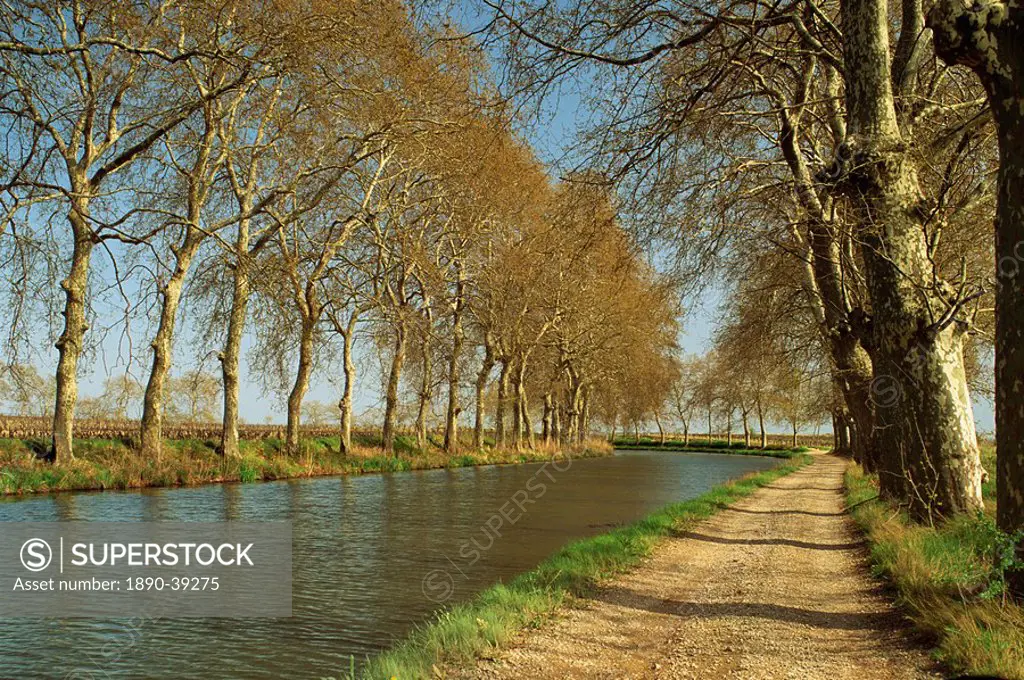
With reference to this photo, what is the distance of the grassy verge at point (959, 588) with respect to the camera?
193 inches

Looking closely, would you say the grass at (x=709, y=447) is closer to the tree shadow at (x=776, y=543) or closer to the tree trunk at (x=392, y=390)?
the tree trunk at (x=392, y=390)

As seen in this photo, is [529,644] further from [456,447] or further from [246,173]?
[456,447]

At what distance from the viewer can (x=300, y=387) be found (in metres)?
28.0

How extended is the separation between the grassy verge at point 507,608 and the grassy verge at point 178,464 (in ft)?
41.8

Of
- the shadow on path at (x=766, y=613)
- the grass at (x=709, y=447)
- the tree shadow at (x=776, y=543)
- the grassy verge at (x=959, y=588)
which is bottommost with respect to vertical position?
the grass at (x=709, y=447)

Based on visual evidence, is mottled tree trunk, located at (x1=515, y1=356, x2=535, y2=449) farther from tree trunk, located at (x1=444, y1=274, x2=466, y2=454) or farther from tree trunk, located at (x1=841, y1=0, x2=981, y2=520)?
tree trunk, located at (x1=841, y1=0, x2=981, y2=520)

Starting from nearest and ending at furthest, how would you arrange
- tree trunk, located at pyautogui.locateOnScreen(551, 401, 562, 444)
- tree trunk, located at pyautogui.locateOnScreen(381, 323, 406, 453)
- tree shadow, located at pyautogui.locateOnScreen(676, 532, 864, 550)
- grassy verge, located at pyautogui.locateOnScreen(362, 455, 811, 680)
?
grassy verge, located at pyautogui.locateOnScreen(362, 455, 811, 680)
tree shadow, located at pyautogui.locateOnScreen(676, 532, 864, 550)
tree trunk, located at pyautogui.locateOnScreen(381, 323, 406, 453)
tree trunk, located at pyautogui.locateOnScreen(551, 401, 562, 444)

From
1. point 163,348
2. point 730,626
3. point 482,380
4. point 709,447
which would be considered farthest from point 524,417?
point 730,626

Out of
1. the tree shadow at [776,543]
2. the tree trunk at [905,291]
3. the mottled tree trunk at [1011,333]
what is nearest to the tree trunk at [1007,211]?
the mottled tree trunk at [1011,333]

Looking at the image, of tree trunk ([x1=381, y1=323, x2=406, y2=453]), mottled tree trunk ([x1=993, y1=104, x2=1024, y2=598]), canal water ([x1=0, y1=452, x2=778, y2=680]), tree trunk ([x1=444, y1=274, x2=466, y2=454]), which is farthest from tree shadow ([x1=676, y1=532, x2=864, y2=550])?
tree trunk ([x1=444, y1=274, x2=466, y2=454])

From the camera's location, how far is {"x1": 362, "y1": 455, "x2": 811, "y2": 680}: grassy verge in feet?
18.3

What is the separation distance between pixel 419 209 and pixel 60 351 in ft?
52.8

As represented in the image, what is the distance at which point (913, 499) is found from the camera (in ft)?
32.3

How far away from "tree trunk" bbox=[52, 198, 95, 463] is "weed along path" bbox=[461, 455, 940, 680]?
49.3 ft
